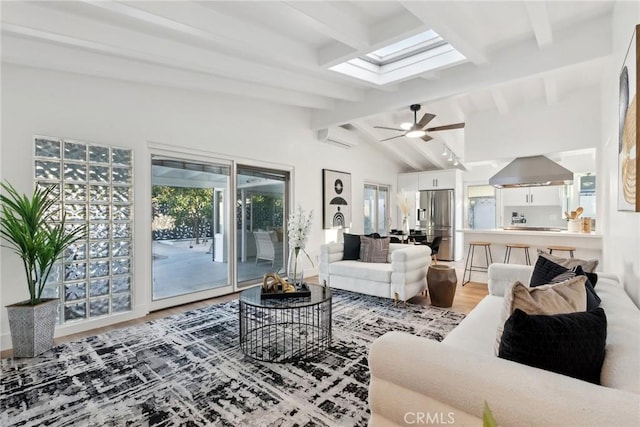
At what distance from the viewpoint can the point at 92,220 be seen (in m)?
3.31

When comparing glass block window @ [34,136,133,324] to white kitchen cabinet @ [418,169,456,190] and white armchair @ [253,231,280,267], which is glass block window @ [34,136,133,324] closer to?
white armchair @ [253,231,280,267]

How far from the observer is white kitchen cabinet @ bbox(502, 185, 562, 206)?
23.7 ft

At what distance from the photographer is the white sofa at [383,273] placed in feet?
12.7

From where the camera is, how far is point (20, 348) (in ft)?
8.61

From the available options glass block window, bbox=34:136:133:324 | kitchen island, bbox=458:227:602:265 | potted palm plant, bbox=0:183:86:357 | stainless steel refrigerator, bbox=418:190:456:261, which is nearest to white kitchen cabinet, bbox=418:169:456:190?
stainless steel refrigerator, bbox=418:190:456:261

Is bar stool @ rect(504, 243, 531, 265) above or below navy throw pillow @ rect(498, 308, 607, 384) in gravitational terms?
below

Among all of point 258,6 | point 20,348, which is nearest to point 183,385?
point 20,348

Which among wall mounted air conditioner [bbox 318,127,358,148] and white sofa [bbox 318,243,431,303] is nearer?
white sofa [bbox 318,243,431,303]

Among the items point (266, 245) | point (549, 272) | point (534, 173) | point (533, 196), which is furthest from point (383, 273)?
point (533, 196)

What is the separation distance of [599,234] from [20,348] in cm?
674

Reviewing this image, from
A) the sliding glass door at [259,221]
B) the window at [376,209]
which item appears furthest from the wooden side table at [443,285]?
the window at [376,209]

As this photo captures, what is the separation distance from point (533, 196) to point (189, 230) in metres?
7.63

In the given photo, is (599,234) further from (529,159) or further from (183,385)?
(183,385)

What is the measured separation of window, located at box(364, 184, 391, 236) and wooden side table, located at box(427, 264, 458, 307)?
363cm
